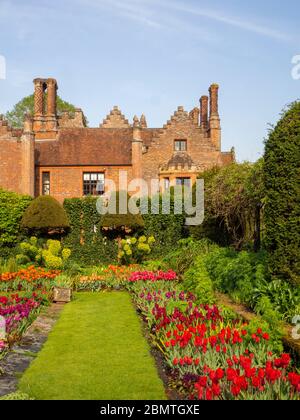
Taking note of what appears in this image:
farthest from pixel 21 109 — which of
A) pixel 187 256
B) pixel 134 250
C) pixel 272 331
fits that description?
pixel 272 331

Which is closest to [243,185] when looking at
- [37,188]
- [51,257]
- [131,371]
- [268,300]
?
[51,257]

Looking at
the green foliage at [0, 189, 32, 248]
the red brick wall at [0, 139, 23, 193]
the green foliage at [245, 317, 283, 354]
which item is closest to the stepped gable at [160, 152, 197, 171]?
the red brick wall at [0, 139, 23, 193]

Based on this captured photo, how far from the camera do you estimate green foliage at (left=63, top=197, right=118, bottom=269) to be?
2141cm

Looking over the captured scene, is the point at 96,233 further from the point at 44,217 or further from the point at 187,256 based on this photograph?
the point at 187,256

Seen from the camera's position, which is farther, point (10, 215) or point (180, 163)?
point (180, 163)

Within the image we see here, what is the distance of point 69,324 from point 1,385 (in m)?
3.82

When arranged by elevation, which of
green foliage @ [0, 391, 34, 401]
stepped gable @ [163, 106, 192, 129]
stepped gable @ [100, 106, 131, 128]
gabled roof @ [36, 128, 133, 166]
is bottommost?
green foliage @ [0, 391, 34, 401]

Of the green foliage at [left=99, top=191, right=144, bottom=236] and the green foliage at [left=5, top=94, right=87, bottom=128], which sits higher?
the green foliage at [left=5, top=94, right=87, bottom=128]

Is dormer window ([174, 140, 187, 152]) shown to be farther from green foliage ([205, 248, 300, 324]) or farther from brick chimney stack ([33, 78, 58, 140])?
green foliage ([205, 248, 300, 324])

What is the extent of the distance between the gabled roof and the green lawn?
20.3 m

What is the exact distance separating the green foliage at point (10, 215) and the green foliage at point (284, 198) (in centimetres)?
1571

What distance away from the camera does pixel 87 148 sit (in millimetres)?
30891

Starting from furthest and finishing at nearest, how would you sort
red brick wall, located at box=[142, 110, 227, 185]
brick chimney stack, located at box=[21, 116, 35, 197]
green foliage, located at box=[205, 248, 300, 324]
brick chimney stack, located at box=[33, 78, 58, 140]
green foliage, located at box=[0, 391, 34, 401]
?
brick chimney stack, located at box=[33, 78, 58, 140], red brick wall, located at box=[142, 110, 227, 185], brick chimney stack, located at box=[21, 116, 35, 197], green foliage, located at box=[205, 248, 300, 324], green foliage, located at box=[0, 391, 34, 401]

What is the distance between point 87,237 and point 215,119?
48.8 ft
